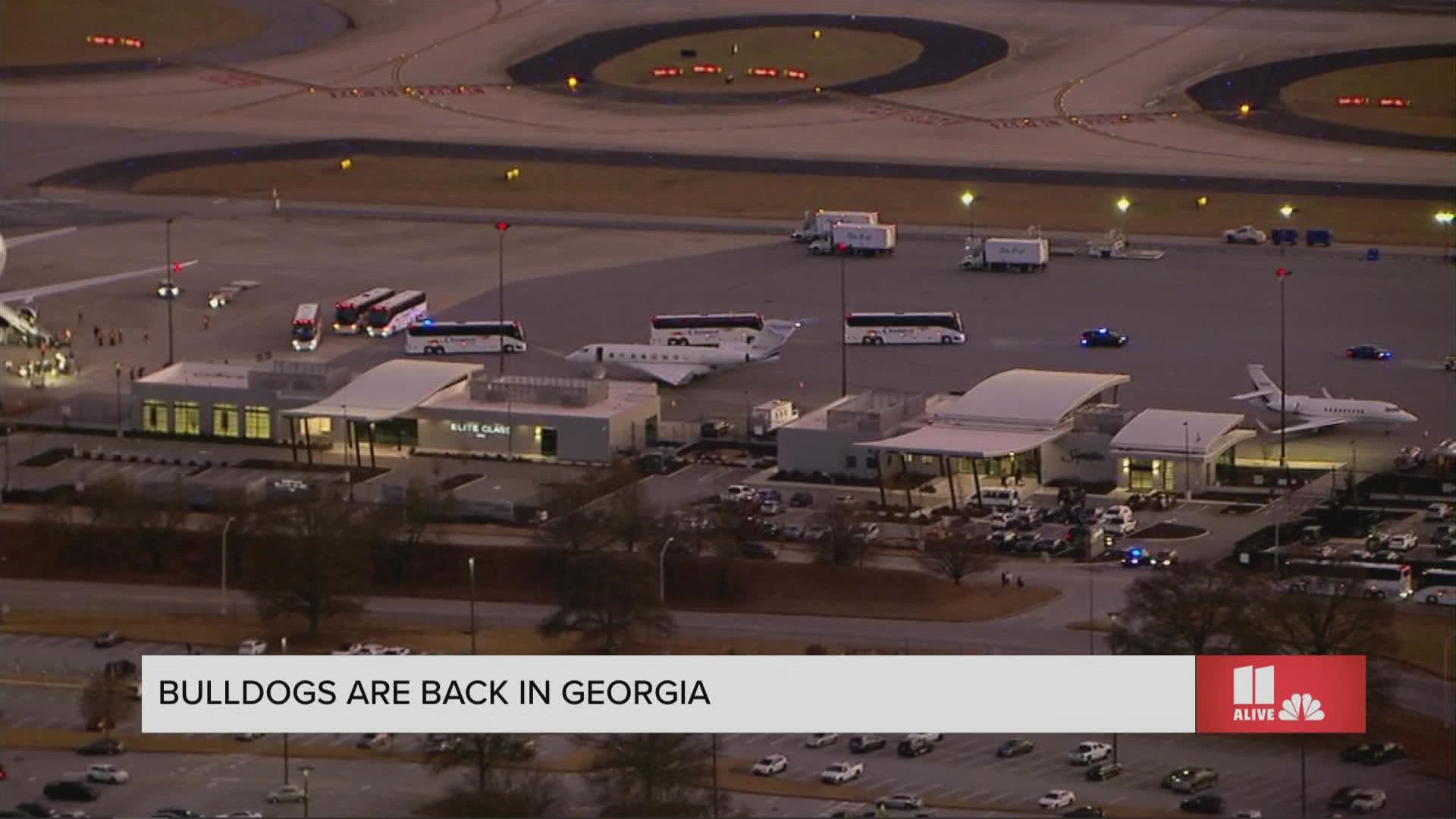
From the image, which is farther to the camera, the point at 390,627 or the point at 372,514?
the point at 372,514

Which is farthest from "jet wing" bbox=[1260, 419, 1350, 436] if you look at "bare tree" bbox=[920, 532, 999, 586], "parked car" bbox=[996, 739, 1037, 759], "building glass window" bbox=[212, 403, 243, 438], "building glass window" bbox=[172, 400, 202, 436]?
"parked car" bbox=[996, 739, 1037, 759]

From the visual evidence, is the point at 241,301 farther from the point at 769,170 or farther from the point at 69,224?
the point at 769,170

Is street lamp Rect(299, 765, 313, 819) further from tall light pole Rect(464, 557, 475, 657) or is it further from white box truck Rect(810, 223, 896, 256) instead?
white box truck Rect(810, 223, 896, 256)

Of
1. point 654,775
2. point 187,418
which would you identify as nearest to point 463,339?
point 187,418

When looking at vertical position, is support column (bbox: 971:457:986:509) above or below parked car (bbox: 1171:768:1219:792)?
below

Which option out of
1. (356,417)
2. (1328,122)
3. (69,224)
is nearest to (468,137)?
(69,224)

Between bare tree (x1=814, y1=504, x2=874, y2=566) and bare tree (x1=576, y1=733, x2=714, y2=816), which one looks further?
bare tree (x1=814, y1=504, x2=874, y2=566)
